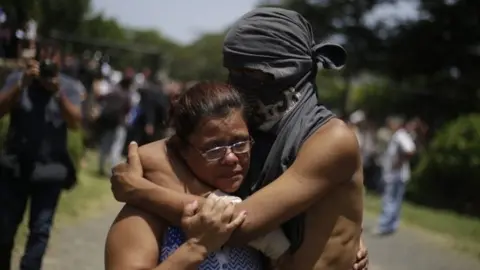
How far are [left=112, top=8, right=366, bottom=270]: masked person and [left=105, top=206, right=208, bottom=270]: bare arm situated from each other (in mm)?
44

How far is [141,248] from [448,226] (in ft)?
37.0

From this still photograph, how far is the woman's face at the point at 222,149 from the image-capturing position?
99.7 inches

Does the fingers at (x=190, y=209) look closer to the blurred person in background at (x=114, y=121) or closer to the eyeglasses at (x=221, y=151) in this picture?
the eyeglasses at (x=221, y=151)

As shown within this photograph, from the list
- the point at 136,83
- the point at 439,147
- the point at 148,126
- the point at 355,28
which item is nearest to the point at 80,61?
the point at 148,126

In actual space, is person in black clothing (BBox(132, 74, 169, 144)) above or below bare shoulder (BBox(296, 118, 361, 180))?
below

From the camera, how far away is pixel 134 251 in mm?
2412

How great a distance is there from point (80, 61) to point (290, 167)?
9.71 m

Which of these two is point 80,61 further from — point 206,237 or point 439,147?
point 206,237

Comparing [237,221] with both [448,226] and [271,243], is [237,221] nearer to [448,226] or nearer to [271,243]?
[271,243]

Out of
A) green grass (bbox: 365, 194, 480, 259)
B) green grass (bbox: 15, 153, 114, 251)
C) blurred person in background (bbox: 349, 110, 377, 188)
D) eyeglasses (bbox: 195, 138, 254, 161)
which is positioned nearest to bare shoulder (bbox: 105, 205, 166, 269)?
eyeglasses (bbox: 195, 138, 254, 161)

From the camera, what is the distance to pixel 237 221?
2.41 m

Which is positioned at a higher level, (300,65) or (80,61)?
(300,65)

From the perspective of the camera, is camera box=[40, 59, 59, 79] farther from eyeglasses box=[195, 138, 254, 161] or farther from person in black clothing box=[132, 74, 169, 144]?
person in black clothing box=[132, 74, 169, 144]

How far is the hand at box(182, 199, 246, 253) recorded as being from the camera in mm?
2387
